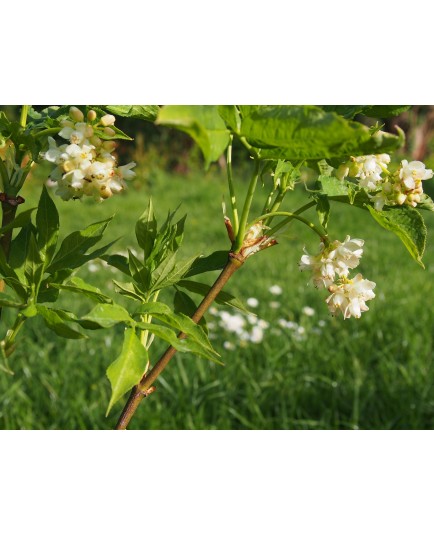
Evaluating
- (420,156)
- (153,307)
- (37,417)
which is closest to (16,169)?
(153,307)

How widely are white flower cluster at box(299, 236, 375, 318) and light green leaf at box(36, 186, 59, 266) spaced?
0.25 meters

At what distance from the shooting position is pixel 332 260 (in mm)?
671

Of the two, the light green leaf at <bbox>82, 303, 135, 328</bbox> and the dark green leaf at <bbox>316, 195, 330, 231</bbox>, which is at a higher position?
the dark green leaf at <bbox>316, 195, 330, 231</bbox>

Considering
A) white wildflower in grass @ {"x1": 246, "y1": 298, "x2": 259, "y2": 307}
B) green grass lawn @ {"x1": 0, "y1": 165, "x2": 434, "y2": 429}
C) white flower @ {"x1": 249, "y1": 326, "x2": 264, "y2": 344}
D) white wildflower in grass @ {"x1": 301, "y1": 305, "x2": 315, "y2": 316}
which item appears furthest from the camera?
white wildflower in grass @ {"x1": 246, "y1": 298, "x2": 259, "y2": 307}

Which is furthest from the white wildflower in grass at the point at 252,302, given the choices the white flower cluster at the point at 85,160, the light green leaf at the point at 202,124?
the light green leaf at the point at 202,124

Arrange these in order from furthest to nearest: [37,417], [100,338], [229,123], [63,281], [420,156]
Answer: [420,156] → [100,338] → [37,417] → [63,281] → [229,123]

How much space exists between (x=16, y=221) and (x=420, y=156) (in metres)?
7.76

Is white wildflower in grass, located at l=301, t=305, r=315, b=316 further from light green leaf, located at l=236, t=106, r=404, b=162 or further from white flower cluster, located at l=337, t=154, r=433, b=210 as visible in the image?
light green leaf, located at l=236, t=106, r=404, b=162

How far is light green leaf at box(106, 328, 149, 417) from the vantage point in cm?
55

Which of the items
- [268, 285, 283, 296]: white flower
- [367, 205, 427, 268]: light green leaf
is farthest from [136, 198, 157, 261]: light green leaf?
[268, 285, 283, 296]: white flower

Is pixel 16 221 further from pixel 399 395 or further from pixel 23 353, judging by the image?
pixel 23 353

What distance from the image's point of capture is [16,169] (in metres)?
0.66

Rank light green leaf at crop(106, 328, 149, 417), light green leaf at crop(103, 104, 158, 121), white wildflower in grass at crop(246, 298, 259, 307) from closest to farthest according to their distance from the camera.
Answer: light green leaf at crop(106, 328, 149, 417)
light green leaf at crop(103, 104, 158, 121)
white wildflower in grass at crop(246, 298, 259, 307)

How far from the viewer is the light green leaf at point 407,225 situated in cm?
61
